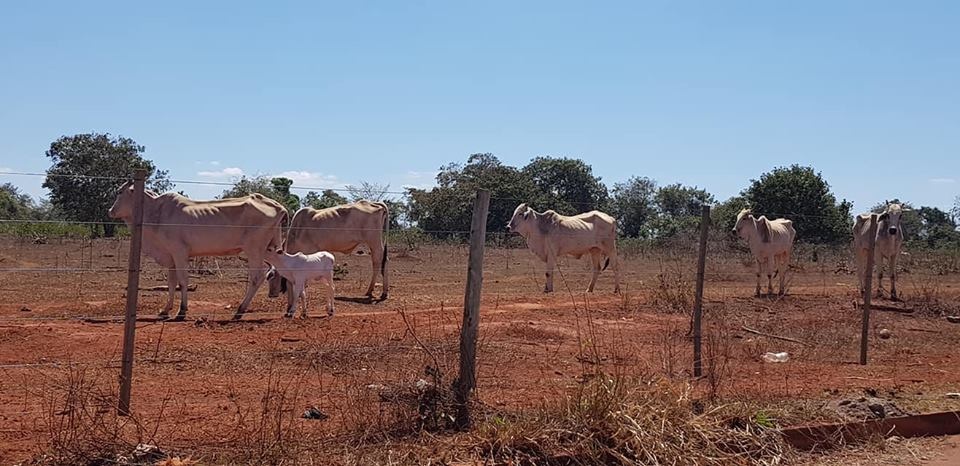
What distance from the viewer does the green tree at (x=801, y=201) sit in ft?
135

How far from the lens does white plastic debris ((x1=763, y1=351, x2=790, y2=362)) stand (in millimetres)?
11008

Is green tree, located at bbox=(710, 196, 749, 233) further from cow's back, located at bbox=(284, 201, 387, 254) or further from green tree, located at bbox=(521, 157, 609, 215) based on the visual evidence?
cow's back, located at bbox=(284, 201, 387, 254)

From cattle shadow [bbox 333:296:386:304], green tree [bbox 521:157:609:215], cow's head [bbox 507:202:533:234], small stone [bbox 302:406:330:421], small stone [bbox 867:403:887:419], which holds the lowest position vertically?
small stone [bbox 302:406:330:421]

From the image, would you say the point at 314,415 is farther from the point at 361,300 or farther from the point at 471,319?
the point at 361,300

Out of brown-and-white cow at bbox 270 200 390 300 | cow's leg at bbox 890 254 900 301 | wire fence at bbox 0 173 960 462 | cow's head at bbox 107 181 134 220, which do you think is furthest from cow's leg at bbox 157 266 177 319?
cow's leg at bbox 890 254 900 301

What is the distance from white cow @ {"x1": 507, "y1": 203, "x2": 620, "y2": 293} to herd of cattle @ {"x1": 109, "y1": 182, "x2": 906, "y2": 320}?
0.02 metres

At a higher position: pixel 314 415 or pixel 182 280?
pixel 182 280

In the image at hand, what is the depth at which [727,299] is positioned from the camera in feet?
59.3

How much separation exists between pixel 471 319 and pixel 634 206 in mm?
51538

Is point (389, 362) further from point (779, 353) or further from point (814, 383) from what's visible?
point (779, 353)

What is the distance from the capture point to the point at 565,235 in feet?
67.8

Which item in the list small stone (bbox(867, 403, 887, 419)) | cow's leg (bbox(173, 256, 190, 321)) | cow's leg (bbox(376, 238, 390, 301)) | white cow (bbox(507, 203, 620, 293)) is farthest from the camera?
white cow (bbox(507, 203, 620, 293))

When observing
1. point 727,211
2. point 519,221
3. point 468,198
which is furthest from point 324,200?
point 727,211

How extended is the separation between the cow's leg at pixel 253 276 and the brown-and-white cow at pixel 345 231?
2752 mm
